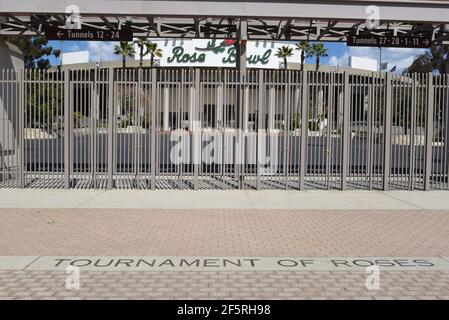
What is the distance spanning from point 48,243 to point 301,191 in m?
7.18

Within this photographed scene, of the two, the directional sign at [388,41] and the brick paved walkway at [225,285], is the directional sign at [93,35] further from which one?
the brick paved walkway at [225,285]

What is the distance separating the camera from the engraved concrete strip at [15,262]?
6395mm

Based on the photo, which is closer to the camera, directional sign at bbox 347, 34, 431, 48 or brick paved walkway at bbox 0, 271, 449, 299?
brick paved walkway at bbox 0, 271, 449, 299

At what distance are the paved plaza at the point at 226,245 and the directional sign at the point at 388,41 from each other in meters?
6.51

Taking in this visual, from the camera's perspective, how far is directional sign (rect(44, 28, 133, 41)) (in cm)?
1616

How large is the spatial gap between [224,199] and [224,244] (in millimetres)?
4217

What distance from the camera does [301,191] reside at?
521 inches

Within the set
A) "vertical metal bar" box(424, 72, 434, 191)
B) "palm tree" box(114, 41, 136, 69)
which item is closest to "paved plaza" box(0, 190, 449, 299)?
"vertical metal bar" box(424, 72, 434, 191)

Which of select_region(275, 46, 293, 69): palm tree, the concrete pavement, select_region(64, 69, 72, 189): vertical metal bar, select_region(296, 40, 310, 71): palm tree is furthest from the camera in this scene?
select_region(296, 40, 310, 71): palm tree

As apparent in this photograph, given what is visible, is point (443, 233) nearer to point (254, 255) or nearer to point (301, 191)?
point (254, 255)

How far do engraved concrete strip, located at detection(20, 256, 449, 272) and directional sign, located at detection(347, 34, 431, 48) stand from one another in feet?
36.0

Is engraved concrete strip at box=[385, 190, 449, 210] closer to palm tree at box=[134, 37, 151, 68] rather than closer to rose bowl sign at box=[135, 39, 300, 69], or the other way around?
rose bowl sign at box=[135, 39, 300, 69]

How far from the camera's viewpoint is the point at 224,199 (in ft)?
39.0

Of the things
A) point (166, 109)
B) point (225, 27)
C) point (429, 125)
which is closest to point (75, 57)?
point (225, 27)
